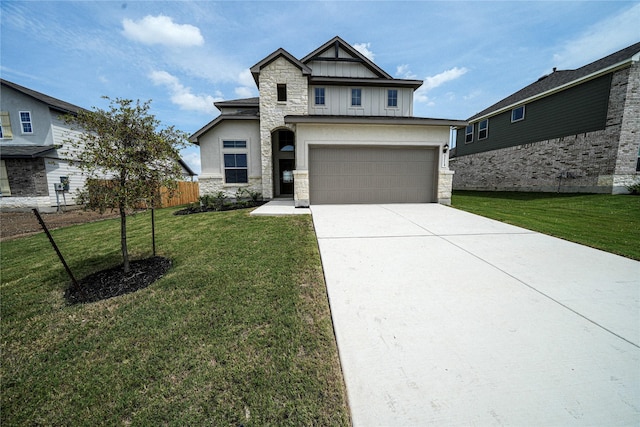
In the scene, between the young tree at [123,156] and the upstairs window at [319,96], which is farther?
the upstairs window at [319,96]

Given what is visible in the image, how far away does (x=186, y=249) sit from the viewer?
5.23m

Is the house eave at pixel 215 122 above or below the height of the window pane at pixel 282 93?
below

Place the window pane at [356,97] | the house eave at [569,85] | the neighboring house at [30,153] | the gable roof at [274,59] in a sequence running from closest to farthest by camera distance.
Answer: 1. the house eave at [569,85]
2. the gable roof at [274,59]
3. the window pane at [356,97]
4. the neighboring house at [30,153]

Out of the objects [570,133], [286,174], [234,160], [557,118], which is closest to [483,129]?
[557,118]

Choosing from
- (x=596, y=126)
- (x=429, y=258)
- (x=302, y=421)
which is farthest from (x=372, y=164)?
(x=596, y=126)

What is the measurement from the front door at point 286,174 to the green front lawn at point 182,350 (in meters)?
10.6

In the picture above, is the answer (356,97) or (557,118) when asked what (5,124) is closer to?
(356,97)

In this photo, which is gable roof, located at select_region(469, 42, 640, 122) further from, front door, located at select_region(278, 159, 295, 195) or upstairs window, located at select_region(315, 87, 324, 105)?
front door, located at select_region(278, 159, 295, 195)

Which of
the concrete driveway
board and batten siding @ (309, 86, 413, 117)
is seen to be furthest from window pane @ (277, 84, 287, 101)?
the concrete driveway

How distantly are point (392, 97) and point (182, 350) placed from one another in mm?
14868

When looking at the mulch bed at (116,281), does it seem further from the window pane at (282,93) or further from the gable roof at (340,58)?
the gable roof at (340,58)

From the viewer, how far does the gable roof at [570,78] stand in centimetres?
1103

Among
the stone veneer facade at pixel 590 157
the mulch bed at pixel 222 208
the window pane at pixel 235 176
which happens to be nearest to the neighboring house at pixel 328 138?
the window pane at pixel 235 176

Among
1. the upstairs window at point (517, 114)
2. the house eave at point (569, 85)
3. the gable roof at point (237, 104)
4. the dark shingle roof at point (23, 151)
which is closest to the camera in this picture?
the house eave at point (569, 85)
